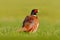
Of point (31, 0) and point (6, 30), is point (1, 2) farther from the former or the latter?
point (6, 30)

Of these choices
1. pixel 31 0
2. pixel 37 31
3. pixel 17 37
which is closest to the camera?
pixel 17 37

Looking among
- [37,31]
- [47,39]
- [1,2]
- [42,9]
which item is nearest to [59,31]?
[37,31]

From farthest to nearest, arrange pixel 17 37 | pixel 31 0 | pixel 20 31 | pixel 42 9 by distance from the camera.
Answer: pixel 31 0 → pixel 42 9 → pixel 20 31 → pixel 17 37

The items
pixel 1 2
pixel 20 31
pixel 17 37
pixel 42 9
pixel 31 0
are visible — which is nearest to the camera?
pixel 17 37

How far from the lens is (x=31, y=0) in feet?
102

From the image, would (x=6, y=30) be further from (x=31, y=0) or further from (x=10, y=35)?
(x=31, y=0)

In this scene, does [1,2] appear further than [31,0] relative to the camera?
No

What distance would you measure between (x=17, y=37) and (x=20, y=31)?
32.4 inches

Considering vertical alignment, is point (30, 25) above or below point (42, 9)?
above

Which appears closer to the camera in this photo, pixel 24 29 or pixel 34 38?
pixel 34 38

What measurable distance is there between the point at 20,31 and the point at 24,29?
173 mm

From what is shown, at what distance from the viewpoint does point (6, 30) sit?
38.1 ft

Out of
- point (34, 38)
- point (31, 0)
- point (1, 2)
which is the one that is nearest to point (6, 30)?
point (34, 38)

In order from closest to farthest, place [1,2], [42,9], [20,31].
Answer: [20,31], [42,9], [1,2]
